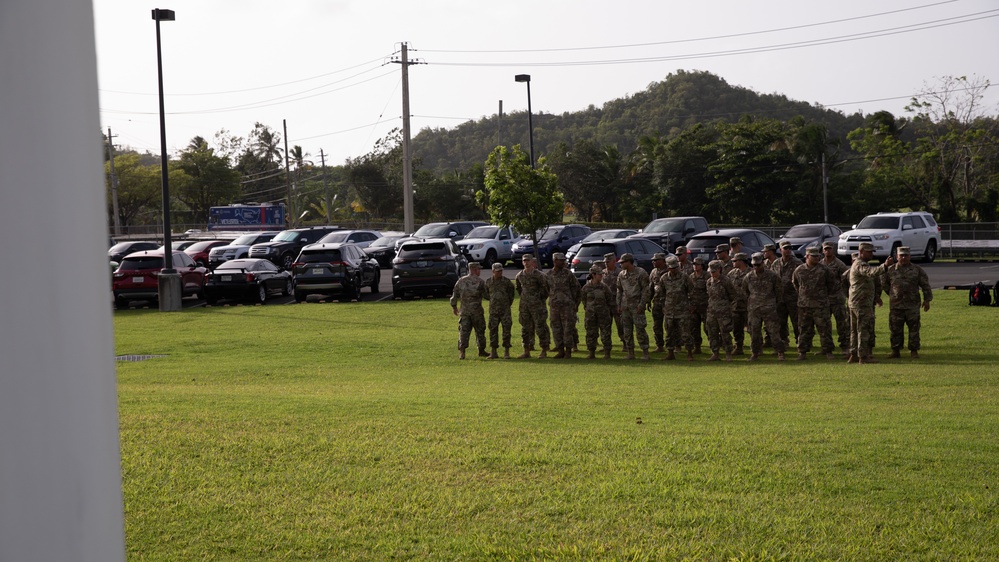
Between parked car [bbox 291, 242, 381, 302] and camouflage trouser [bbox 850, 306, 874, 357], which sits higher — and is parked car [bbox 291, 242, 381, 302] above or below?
above

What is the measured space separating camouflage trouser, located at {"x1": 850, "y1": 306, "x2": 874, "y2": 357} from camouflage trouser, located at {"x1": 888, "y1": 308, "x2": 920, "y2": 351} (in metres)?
0.57

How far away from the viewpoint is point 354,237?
4209 cm

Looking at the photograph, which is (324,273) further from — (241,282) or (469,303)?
(469,303)

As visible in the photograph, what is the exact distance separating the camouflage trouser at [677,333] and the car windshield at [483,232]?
76.9ft

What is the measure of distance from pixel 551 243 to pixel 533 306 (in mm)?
21111

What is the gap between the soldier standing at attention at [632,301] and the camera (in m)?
17.0

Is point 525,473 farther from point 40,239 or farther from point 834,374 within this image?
point 834,374

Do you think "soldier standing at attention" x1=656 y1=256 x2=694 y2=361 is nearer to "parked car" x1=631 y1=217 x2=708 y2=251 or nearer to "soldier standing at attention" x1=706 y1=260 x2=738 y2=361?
"soldier standing at attention" x1=706 y1=260 x2=738 y2=361

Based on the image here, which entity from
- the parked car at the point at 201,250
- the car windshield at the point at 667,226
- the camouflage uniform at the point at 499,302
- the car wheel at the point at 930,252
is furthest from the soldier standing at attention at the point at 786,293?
the parked car at the point at 201,250

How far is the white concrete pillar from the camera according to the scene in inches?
78.6

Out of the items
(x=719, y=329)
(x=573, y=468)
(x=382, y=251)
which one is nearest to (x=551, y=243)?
(x=382, y=251)

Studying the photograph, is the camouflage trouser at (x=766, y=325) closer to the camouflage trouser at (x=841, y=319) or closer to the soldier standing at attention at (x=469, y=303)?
the camouflage trouser at (x=841, y=319)

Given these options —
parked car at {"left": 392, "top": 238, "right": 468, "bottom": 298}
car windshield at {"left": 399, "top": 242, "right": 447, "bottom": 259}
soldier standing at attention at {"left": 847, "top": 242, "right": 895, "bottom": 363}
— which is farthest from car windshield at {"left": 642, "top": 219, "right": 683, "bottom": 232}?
soldier standing at attention at {"left": 847, "top": 242, "right": 895, "bottom": 363}

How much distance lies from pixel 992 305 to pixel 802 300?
8171mm
